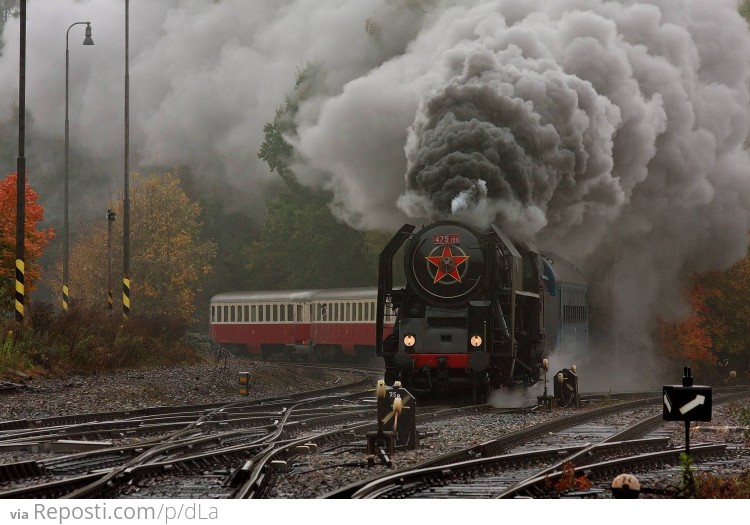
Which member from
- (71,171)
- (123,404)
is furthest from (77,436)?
(71,171)

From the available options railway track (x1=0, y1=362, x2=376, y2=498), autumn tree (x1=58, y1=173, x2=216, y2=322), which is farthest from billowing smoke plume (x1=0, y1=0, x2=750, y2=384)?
autumn tree (x1=58, y1=173, x2=216, y2=322)

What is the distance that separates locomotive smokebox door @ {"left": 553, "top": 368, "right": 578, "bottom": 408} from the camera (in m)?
16.9

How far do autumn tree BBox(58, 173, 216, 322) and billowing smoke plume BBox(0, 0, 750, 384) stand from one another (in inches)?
437

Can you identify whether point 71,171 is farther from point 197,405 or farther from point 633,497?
point 633,497

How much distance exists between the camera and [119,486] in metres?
8.36

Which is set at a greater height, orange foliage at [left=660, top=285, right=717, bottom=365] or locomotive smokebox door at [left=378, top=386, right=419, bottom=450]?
orange foliage at [left=660, top=285, right=717, bottom=365]

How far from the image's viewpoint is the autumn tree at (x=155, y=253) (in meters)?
34.9

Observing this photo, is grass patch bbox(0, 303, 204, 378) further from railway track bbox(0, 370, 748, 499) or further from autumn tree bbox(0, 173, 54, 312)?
railway track bbox(0, 370, 748, 499)

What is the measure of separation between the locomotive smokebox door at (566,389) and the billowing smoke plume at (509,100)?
2241 millimetres

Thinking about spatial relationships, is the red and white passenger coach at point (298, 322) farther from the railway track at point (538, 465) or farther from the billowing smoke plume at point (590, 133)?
the railway track at point (538, 465)

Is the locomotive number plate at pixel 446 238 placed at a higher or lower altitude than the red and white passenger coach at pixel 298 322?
higher

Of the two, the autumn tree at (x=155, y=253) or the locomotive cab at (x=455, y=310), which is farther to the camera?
the autumn tree at (x=155, y=253)

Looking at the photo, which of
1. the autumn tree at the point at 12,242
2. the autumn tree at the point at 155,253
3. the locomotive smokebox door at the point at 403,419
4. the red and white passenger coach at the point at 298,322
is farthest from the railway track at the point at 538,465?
the autumn tree at the point at 155,253

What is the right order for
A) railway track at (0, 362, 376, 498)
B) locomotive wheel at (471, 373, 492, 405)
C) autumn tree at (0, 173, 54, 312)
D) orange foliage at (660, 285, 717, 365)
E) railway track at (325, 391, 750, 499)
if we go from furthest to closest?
autumn tree at (0, 173, 54, 312) → orange foliage at (660, 285, 717, 365) → locomotive wheel at (471, 373, 492, 405) → railway track at (0, 362, 376, 498) → railway track at (325, 391, 750, 499)
